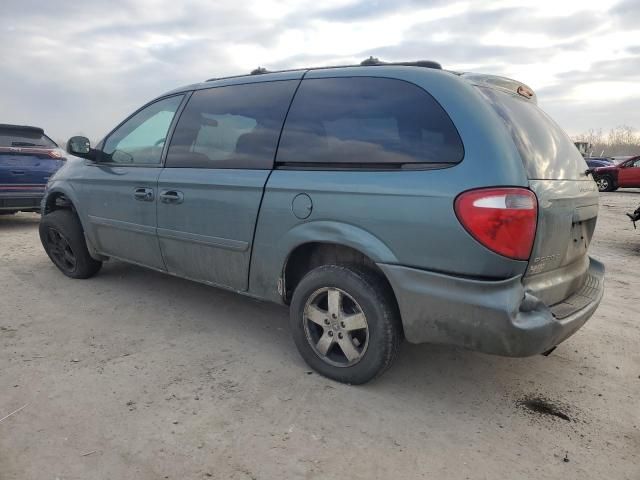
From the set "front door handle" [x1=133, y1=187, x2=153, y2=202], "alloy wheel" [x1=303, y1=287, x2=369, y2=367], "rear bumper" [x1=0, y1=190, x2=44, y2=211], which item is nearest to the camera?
"alloy wheel" [x1=303, y1=287, x2=369, y2=367]

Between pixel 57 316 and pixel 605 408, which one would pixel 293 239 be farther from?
pixel 57 316

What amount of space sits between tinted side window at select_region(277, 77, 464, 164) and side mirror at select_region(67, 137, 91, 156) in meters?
2.22

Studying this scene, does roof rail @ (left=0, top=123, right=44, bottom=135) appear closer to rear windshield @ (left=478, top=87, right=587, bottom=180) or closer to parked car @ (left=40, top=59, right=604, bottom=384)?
parked car @ (left=40, top=59, right=604, bottom=384)

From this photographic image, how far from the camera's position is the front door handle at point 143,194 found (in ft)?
12.3

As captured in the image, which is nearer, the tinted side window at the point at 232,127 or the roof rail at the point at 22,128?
the tinted side window at the point at 232,127

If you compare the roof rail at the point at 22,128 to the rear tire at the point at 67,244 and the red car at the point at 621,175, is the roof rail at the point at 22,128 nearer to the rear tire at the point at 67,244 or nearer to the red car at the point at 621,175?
the rear tire at the point at 67,244

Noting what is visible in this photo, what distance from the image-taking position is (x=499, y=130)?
2404mm

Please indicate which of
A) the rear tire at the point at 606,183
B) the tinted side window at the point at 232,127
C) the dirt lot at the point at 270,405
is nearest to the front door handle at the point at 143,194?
the tinted side window at the point at 232,127

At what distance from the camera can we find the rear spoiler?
274cm

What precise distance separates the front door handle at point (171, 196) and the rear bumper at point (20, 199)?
16.5 feet

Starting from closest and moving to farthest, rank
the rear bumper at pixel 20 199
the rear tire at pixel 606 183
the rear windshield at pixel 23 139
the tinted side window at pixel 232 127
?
the tinted side window at pixel 232 127
the rear bumper at pixel 20 199
the rear windshield at pixel 23 139
the rear tire at pixel 606 183

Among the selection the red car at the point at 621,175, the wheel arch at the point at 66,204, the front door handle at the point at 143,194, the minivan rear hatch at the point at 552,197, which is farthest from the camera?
the red car at the point at 621,175

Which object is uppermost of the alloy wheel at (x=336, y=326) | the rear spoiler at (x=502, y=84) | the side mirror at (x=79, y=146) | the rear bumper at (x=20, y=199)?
the rear spoiler at (x=502, y=84)

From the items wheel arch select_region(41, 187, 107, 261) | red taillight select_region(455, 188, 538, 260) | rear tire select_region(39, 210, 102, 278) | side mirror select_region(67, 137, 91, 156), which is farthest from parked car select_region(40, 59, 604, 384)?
rear tire select_region(39, 210, 102, 278)
